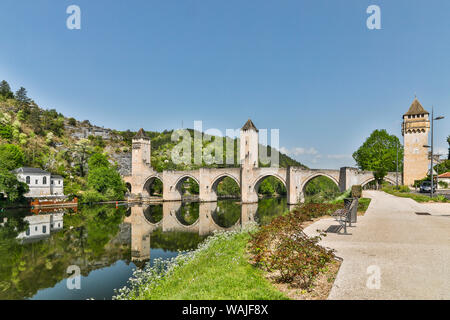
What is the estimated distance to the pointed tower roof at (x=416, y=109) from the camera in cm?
3928

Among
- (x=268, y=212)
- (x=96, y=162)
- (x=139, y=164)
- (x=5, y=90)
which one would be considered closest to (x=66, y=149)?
(x=96, y=162)

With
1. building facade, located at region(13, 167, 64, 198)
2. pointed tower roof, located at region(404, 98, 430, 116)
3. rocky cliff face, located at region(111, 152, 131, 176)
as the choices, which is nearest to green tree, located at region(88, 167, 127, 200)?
building facade, located at region(13, 167, 64, 198)

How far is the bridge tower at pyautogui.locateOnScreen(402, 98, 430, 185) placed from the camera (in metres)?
38.2

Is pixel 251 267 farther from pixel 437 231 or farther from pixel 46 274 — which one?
pixel 46 274

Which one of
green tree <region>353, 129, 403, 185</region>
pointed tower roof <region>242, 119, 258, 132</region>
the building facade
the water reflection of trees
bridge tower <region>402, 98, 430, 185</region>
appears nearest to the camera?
the water reflection of trees

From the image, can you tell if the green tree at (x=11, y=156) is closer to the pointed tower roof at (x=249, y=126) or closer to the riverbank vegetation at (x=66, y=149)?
the riverbank vegetation at (x=66, y=149)

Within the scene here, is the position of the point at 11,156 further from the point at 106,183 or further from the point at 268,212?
the point at 268,212

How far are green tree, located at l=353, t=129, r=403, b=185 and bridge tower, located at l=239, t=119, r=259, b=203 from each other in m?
16.7

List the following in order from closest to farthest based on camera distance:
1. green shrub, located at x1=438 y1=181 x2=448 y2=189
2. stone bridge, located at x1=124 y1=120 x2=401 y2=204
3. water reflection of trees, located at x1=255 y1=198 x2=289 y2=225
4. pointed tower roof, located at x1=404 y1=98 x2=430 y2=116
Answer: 1. water reflection of trees, located at x1=255 y1=198 x2=289 y2=225
2. green shrub, located at x1=438 y1=181 x2=448 y2=189
3. stone bridge, located at x1=124 y1=120 x2=401 y2=204
4. pointed tower roof, located at x1=404 y1=98 x2=430 y2=116

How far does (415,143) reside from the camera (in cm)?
3938

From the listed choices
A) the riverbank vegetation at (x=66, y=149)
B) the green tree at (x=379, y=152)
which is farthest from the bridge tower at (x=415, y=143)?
the riverbank vegetation at (x=66, y=149)

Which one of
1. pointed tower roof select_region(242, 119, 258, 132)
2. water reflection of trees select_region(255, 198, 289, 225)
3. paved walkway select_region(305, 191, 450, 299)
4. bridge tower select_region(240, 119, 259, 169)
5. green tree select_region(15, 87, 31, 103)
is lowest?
water reflection of trees select_region(255, 198, 289, 225)

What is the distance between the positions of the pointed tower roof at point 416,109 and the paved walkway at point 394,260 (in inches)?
1467

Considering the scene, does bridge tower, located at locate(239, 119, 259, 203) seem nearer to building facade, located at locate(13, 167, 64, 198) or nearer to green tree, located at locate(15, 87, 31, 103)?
building facade, located at locate(13, 167, 64, 198)
